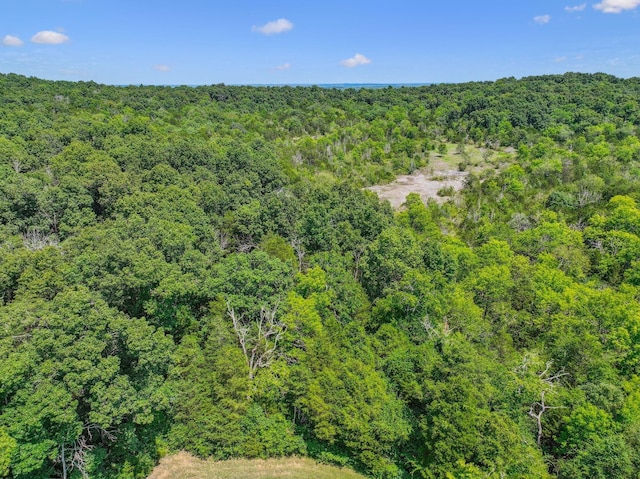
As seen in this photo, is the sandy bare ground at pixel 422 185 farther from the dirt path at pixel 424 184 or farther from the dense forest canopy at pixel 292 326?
the dense forest canopy at pixel 292 326

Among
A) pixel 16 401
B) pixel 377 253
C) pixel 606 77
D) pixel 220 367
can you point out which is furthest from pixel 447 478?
pixel 606 77

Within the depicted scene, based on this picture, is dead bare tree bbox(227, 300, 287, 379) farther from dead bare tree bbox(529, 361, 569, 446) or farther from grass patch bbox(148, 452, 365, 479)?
dead bare tree bbox(529, 361, 569, 446)

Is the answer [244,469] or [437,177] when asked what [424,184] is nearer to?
[437,177]

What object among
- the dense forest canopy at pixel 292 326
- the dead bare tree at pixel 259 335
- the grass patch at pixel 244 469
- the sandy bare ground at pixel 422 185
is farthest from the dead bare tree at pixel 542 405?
the sandy bare ground at pixel 422 185

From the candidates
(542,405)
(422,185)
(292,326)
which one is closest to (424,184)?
(422,185)

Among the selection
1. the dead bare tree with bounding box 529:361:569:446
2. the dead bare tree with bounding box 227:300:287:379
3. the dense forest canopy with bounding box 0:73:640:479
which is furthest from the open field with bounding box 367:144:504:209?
the dead bare tree with bounding box 529:361:569:446

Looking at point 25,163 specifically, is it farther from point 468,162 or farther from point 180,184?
point 468,162
